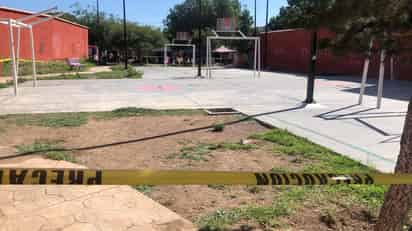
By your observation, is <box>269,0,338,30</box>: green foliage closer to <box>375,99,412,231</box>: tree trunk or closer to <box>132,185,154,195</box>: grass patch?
<box>375,99,412,231</box>: tree trunk

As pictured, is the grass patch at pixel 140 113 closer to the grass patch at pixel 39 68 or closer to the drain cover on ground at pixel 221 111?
the drain cover on ground at pixel 221 111

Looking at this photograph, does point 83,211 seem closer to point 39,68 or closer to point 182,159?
point 182,159

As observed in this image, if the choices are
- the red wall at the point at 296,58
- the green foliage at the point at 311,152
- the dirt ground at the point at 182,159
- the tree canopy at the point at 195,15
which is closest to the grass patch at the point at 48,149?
the dirt ground at the point at 182,159

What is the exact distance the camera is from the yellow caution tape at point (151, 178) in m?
1.77

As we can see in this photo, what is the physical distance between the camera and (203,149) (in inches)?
216

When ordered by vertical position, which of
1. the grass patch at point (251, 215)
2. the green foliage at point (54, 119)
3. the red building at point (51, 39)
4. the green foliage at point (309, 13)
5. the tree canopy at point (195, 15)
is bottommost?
the grass patch at point (251, 215)

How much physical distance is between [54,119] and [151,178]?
649cm

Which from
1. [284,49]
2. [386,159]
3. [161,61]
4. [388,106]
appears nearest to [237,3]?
[161,61]

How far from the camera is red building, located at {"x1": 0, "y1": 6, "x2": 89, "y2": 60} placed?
2123cm

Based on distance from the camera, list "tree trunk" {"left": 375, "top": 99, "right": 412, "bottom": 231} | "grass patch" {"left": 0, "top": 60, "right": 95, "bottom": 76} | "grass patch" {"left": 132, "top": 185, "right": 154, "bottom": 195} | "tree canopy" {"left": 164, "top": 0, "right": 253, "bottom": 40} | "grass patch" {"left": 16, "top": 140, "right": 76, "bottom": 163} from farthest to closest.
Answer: "tree canopy" {"left": 164, "top": 0, "right": 253, "bottom": 40} < "grass patch" {"left": 0, "top": 60, "right": 95, "bottom": 76} < "grass patch" {"left": 16, "top": 140, "right": 76, "bottom": 163} < "grass patch" {"left": 132, "top": 185, "right": 154, "bottom": 195} < "tree trunk" {"left": 375, "top": 99, "right": 412, "bottom": 231}

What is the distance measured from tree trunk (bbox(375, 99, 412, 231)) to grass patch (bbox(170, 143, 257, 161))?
266 centimetres

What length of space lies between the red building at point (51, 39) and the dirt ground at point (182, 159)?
16571mm

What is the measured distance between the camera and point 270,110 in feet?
30.1

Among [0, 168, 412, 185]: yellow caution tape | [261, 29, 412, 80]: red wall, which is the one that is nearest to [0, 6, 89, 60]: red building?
[261, 29, 412, 80]: red wall
